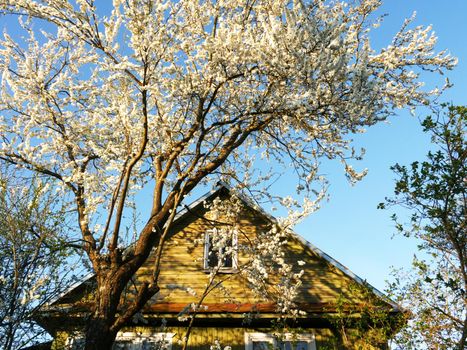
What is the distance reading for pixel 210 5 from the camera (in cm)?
846

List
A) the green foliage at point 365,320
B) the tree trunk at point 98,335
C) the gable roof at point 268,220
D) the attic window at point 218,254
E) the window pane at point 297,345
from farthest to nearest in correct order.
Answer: the attic window at point 218,254 → the window pane at point 297,345 → the gable roof at point 268,220 → the green foliage at point 365,320 → the tree trunk at point 98,335

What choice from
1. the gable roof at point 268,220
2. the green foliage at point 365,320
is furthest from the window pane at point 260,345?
the gable roof at point 268,220

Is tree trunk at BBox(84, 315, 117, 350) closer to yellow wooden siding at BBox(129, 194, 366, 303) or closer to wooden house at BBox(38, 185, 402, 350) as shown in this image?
wooden house at BBox(38, 185, 402, 350)

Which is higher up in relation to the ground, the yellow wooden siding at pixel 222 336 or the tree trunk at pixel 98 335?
the tree trunk at pixel 98 335

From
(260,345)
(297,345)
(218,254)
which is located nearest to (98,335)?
(260,345)

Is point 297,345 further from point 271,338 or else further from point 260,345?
point 260,345

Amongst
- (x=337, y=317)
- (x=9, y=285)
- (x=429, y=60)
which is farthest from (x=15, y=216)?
(x=429, y=60)

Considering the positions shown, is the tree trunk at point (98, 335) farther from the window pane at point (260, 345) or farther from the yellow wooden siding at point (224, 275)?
the window pane at point (260, 345)

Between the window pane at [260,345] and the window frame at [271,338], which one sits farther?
the window pane at [260,345]

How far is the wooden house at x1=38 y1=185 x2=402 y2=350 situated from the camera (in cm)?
960

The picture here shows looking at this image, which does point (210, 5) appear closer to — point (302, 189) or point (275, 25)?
point (275, 25)

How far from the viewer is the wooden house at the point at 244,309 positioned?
960 centimetres

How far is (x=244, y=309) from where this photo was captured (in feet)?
33.8

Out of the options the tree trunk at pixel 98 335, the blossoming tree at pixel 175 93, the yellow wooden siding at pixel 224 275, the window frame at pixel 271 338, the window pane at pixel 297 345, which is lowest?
the window pane at pixel 297 345
